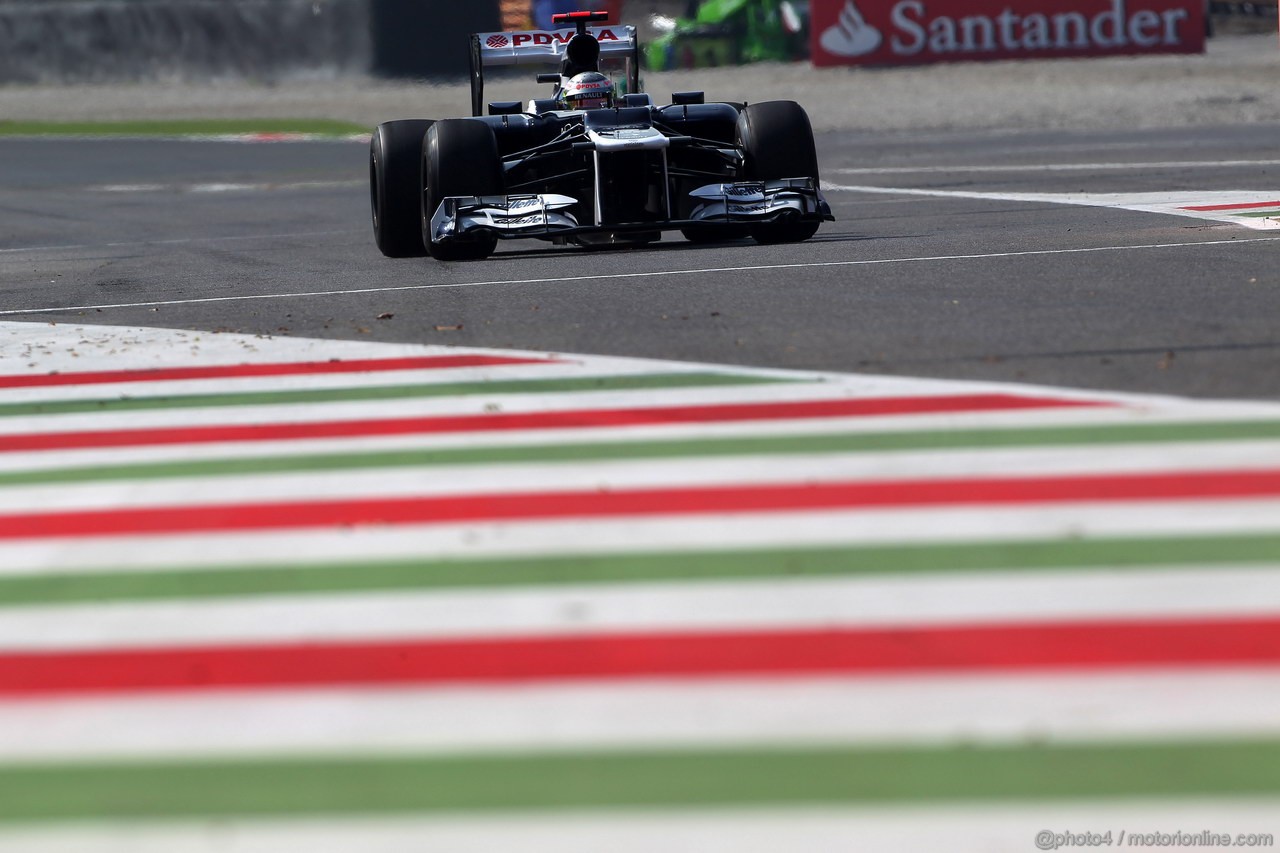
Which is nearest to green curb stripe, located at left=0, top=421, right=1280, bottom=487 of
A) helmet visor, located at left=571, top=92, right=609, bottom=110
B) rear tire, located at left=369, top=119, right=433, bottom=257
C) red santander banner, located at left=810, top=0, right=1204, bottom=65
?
rear tire, located at left=369, top=119, right=433, bottom=257

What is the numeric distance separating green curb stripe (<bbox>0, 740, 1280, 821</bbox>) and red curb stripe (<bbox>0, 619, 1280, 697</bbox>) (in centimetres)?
38

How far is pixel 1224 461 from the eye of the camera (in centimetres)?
482

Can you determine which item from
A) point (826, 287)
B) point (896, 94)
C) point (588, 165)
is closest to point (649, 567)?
point (826, 287)

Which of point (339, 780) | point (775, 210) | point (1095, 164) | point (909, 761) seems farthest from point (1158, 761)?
point (1095, 164)

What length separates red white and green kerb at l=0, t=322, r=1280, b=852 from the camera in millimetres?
2879

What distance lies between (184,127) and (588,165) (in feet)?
80.9

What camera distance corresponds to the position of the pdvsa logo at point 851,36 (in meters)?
35.1

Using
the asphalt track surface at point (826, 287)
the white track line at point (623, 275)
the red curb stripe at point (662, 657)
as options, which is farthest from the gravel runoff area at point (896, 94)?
the red curb stripe at point (662, 657)

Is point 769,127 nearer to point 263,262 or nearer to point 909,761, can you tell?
point 263,262

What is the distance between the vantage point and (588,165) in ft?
38.5

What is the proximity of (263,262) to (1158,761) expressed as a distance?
10614 millimetres

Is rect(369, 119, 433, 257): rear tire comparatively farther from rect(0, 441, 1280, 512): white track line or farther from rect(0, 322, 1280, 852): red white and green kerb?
rect(0, 441, 1280, 512): white track line

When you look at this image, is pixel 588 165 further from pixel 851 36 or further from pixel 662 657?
pixel 851 36

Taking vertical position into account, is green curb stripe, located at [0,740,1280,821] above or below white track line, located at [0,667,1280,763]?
below
